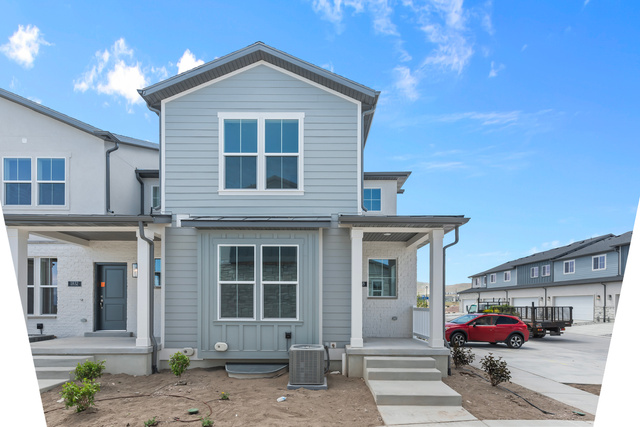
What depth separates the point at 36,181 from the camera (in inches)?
448

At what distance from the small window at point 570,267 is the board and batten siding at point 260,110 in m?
27.4

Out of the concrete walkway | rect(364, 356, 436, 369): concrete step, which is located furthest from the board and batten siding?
the concrete walkway

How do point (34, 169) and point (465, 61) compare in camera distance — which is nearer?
point (34, 169)

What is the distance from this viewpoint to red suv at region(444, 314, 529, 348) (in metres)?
15.5

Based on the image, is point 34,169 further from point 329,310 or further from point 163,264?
point 329,310

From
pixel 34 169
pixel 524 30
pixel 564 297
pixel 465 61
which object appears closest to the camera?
pixel 524 30

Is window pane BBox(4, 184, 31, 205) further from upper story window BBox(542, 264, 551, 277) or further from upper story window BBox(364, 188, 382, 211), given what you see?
upper story window BBox(542, 264, 551, 277)

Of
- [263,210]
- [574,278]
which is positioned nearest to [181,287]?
[263,210]

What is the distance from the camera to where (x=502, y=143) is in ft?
58.0

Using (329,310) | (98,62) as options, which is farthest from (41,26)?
(329,310)

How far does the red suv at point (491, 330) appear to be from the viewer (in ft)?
50.9

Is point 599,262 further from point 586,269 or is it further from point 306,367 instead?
point 306,367

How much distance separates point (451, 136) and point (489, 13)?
30.0 feet

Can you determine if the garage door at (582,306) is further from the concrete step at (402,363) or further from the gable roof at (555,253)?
the concrete step at (402,363)
